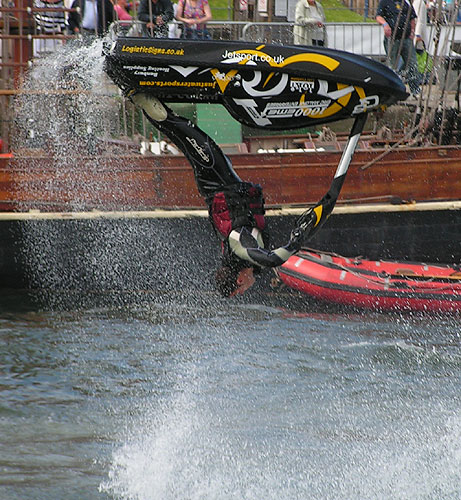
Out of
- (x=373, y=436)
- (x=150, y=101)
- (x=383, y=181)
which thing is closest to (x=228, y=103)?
(x=150, y=101)

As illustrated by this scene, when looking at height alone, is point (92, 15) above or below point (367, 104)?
above

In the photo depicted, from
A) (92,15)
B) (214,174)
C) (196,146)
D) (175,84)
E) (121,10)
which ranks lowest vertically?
(214,174)

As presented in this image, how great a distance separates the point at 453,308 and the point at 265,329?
3.17 metres

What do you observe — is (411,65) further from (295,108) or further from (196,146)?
(196,146)

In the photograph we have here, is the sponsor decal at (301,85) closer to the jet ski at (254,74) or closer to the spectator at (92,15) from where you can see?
the jet ski at (254,74)

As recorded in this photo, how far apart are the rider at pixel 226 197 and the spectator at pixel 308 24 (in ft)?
26.6

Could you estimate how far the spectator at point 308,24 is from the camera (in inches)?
593

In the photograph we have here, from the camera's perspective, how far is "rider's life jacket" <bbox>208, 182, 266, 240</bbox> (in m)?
7.47

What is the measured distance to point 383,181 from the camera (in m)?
15.3

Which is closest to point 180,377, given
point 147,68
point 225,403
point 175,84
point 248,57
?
point 225,403

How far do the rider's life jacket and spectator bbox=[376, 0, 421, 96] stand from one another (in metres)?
8.15

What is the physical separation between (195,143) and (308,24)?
8.39 m

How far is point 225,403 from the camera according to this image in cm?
1152

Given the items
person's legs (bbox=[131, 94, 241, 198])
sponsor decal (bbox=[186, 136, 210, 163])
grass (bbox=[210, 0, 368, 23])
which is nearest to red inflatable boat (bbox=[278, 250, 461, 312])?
grass (bbox=[210, 0, 368, 23])
